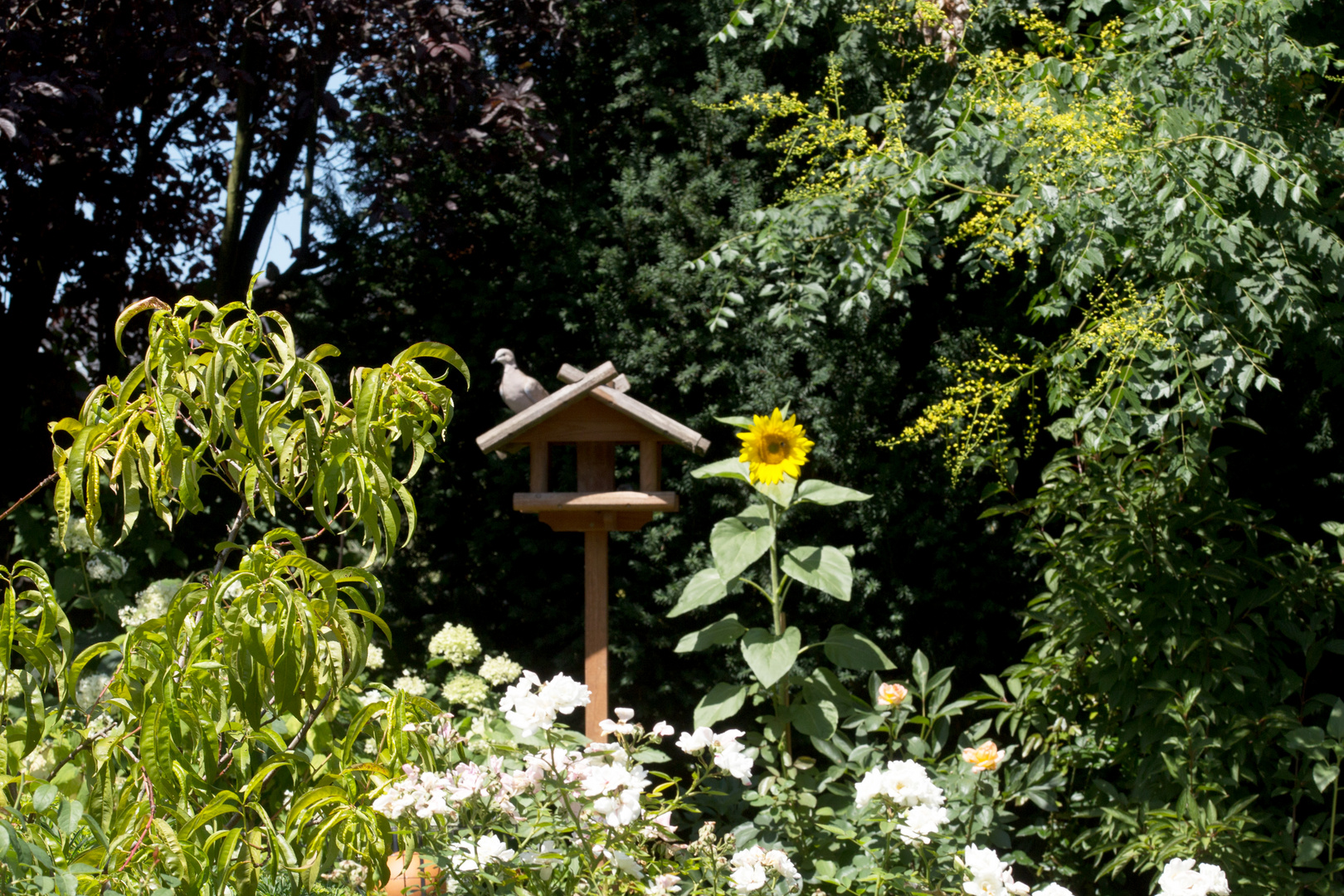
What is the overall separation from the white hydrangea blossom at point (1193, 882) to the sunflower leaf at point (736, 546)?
3.25 feet

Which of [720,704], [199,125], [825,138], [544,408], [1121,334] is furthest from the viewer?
[199,125]

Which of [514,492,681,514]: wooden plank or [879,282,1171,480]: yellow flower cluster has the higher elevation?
[879,282,1171,480]: yellow flower cluster

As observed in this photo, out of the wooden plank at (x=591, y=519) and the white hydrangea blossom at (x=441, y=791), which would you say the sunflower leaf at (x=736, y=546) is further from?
the white hydrangea blossom at (x=441, y=791)

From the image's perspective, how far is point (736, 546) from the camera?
2.24 metres

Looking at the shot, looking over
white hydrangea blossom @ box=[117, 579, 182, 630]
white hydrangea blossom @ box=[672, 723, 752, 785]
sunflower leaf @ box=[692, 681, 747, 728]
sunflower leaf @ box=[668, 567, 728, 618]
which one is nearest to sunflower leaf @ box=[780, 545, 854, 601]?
sunflower leaf @ box=[668, 567, 728, 618]

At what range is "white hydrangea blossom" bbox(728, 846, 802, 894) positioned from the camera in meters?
1.37

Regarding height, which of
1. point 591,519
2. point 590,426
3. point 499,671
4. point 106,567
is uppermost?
point 590,426

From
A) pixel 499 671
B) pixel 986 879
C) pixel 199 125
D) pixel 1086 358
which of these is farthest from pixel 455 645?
pixel 199 125

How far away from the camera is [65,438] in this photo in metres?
3.77

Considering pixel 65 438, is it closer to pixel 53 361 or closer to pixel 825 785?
pixel 53 361

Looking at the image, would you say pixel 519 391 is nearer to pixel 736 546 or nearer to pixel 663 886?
pixel 736 546

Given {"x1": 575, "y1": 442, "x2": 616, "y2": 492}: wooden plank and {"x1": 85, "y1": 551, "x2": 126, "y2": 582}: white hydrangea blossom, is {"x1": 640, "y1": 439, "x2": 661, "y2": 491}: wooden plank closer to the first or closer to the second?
{"x1": 575, "y1": 442, "x2": 616, "y2": 492}: wooden plank

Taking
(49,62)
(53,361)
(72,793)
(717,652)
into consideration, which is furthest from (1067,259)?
(53,361)

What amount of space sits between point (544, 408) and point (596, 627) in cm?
53
